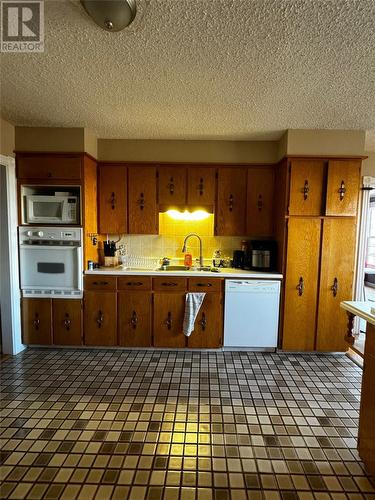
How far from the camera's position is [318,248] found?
9.78ft

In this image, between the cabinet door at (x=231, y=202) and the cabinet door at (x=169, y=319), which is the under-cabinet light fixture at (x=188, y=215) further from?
the cabinet door at (x=169, y=319)

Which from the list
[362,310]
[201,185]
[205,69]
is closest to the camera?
[362,310]

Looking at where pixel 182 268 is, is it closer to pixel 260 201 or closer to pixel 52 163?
pixel 260 201

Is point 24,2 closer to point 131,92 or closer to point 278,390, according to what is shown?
point 131,92

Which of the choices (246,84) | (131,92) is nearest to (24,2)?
(131,92)

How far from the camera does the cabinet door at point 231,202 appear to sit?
10.8 feet

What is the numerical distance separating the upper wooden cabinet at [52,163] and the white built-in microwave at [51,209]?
0.24 meters

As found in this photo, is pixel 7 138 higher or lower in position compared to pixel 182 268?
higher

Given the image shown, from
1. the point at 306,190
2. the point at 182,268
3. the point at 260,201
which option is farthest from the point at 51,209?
the point at 306,190

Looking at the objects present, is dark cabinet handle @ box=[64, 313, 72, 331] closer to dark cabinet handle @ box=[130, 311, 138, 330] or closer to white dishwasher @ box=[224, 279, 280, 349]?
dark cabinet handle @ box=[130, 311, 138, 330]

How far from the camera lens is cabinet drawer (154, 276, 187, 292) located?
9.96 ft

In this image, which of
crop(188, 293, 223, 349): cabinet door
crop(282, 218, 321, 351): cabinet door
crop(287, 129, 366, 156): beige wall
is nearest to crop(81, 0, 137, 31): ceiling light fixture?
crop(287, 129, 366, 156): beige wall

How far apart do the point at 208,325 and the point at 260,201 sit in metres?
1.70

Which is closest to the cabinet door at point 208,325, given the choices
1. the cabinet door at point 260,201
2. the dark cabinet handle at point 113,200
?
the cabinet door at point 260,201
